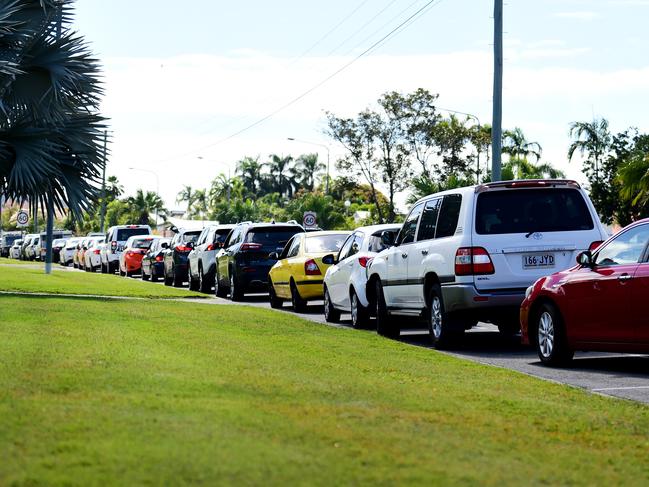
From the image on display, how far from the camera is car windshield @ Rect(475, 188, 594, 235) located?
15141 millimetres

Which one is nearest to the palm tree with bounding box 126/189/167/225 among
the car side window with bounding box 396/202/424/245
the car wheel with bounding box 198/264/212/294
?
the car wheel with bounding box 198/264/212/294

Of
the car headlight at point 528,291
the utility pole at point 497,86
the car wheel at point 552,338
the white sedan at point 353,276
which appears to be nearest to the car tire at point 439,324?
the car headlight at point 528,291

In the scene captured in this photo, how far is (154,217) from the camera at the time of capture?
126 metres

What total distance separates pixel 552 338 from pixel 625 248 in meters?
1.41

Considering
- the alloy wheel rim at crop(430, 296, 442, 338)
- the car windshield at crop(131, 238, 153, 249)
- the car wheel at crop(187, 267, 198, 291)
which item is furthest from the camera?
the car windshield at crop(131, 238, 153, 249)

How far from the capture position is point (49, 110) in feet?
84.8

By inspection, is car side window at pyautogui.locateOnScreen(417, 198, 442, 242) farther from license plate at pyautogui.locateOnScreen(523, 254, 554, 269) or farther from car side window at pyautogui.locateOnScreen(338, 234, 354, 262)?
car side window at pyautogui.locateOnScreen(338, 234, 354, 262)

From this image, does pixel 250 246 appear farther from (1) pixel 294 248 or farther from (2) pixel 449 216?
(2) pixel 449 216

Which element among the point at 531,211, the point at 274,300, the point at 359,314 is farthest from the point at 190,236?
the point at 531,211

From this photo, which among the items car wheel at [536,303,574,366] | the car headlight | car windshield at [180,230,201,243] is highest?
car windshield at [180,230,201,243]

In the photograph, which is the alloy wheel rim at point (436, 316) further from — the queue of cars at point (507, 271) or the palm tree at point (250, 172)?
the palm tree at point (250, 172)

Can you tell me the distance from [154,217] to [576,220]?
112 metres

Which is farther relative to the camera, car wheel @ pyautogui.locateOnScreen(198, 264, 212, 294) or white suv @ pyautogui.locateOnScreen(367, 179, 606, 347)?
car wheel @ pyautogui.locateOnScreen(198, 264, 212, 294)

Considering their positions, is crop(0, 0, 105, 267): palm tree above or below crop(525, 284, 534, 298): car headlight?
above
